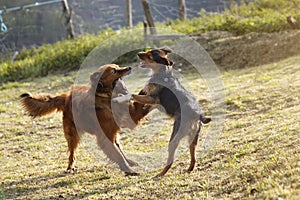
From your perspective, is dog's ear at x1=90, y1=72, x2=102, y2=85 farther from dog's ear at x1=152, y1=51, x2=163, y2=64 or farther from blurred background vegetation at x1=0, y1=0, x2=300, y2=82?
blurred background vegetation at x1=0, y1=0, x2=300, y2=82

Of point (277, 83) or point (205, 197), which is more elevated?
Answer: point (205, 197)

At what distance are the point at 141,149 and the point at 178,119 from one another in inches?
61.8

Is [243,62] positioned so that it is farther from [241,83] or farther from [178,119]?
[178,119]

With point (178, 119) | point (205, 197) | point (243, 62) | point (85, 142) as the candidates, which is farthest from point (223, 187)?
point (243, 62)

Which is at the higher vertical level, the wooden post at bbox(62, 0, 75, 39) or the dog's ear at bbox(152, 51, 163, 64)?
the dog's ear at bbox(152, 51, 163, 64)

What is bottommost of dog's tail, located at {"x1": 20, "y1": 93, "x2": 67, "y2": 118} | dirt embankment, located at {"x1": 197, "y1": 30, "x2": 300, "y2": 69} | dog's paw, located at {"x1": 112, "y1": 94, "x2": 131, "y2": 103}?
dirt embankment, located at {"x1": 197, "y1": 30, "x2": 300, "y2": 69}

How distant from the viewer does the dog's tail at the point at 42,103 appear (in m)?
6.20

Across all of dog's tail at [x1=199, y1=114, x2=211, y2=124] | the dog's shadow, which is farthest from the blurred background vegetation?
dog's tail at [x1=199, y1=114, x2=211, y2=124]

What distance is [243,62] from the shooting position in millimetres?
12297

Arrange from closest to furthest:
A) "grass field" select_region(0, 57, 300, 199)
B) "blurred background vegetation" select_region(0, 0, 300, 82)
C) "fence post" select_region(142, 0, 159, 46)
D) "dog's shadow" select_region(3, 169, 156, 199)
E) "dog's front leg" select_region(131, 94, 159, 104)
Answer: "grass field" select_region(0, 57, 300, 199), "dog's shadow" select_region(3, 169, 156, 199), "dog's front leg" select_region(131, 94, 159, 104), "fence post" select_region(142, 0, 159, 46), "blurred background vegetation" select_region(0, 0, 300, 82)

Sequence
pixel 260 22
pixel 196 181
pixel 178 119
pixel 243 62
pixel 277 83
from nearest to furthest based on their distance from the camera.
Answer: pixel 196 181 < pixel 178 119 < pixel 277 83 < pixel 243 62 < pixel 260 22

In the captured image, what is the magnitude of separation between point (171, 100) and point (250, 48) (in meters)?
7.69

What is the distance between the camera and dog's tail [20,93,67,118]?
6195 millimetres

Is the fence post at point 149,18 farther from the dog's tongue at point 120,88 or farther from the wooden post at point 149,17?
the dog's tongue at point 120,88
